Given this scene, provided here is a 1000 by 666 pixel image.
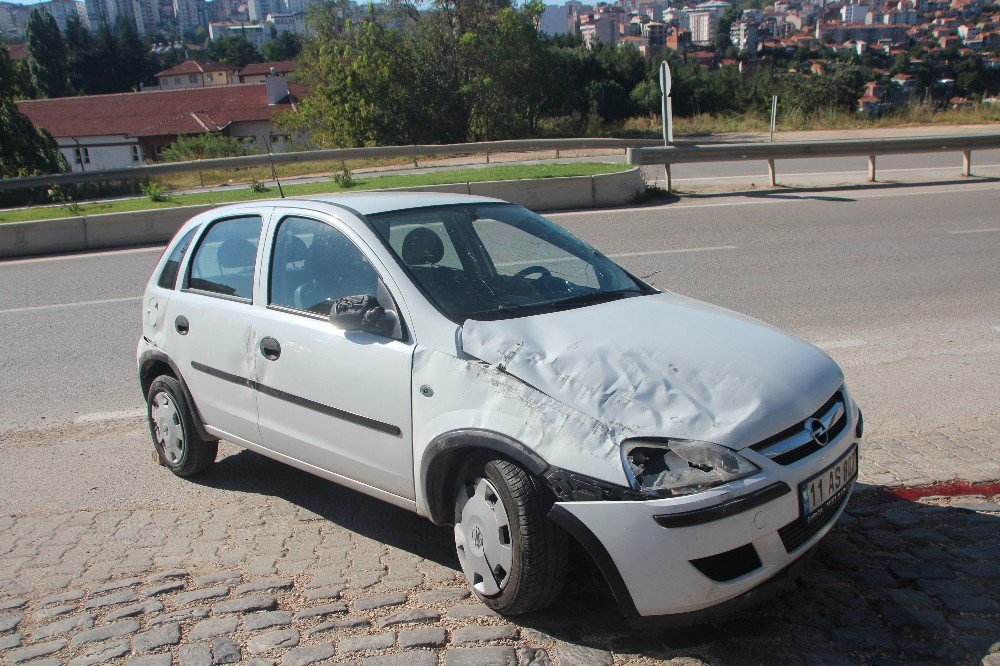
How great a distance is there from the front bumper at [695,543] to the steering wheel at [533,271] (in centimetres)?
158

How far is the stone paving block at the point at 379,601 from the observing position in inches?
145

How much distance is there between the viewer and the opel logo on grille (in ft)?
11.0

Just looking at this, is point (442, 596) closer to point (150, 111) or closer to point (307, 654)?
point (307, 654)

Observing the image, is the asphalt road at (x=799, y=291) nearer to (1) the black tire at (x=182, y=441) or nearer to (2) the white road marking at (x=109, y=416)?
(2) the white road marking at (x=109, y=416)

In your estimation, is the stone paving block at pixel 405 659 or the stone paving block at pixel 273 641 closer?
the stone paving block at pixel 405 659

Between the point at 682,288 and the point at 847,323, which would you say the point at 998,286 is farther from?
the point at 682,288

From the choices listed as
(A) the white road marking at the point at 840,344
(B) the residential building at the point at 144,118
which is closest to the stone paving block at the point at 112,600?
(A) the white road marking at the point at 840,344

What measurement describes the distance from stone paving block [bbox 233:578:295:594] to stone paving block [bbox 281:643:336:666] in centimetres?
50

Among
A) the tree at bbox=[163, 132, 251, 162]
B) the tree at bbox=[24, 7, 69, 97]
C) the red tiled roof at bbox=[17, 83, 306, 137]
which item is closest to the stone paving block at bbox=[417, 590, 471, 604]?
the tree at bbox=[163, 132, 251, 162]

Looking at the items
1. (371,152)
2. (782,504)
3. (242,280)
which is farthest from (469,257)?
(371,152)

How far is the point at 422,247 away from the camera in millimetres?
4332

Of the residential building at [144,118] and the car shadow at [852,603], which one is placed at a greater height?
the residential building at [144,118]

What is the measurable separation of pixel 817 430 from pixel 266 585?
2368mm

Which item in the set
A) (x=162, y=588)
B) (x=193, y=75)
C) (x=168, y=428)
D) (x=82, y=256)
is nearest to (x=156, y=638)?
(x=162, y=588)
